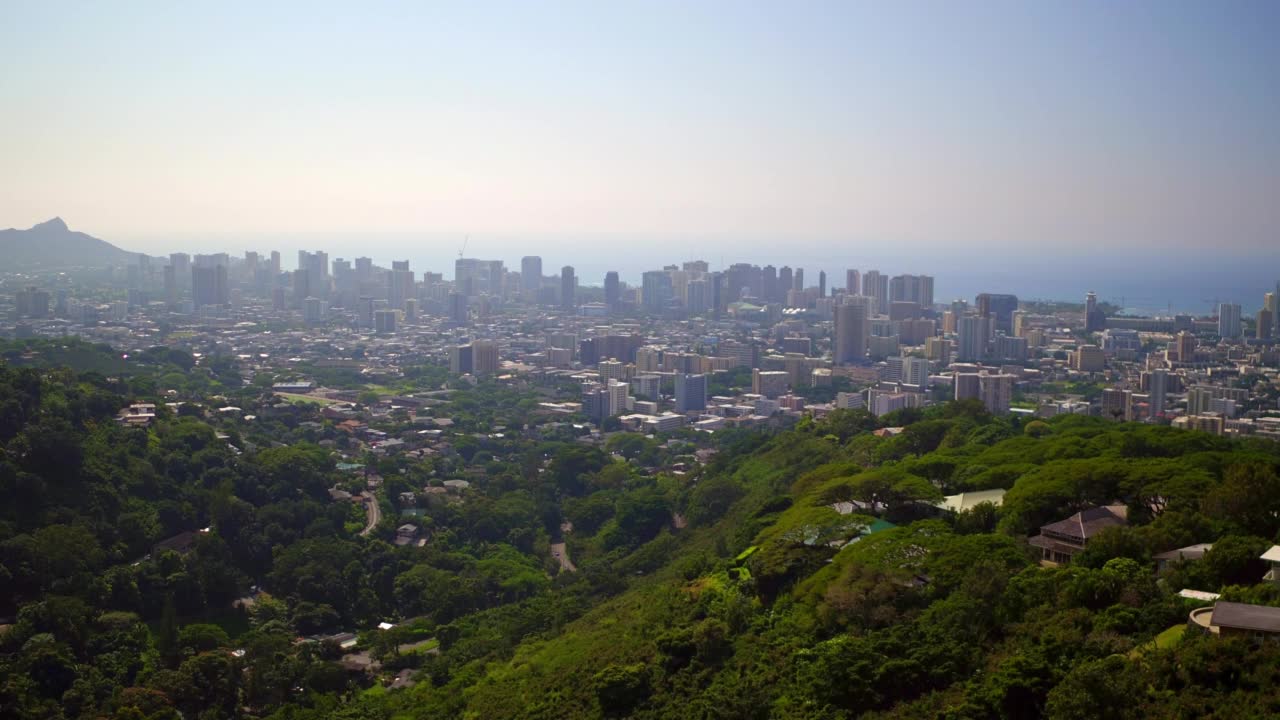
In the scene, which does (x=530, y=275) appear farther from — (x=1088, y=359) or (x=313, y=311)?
(x=1088, y=359)

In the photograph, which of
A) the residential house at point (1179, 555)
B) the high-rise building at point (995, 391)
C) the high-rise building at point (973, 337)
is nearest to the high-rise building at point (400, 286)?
the high-rise building at point (973, 337)

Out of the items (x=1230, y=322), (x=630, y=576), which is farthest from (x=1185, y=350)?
(x=630, y=576)

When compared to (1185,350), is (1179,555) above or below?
above

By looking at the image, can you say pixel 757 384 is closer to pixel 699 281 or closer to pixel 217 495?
pixel 217 495

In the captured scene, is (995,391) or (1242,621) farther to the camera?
(995,391)

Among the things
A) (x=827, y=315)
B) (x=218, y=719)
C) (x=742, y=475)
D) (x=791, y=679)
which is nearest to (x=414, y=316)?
(x=827, y=315)

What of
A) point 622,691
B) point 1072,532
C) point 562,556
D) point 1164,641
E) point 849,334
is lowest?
point 562,556
